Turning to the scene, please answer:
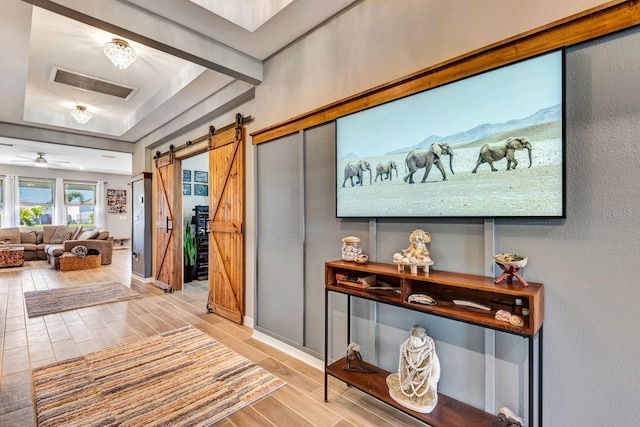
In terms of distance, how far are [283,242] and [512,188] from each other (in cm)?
200

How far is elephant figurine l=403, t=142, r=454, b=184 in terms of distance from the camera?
1.69 metres

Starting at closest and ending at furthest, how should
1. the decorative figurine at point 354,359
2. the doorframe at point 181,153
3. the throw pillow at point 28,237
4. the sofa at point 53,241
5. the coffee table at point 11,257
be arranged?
1. the decorative figurine at point 354,359
2. the doorframe at point 181,153
3. the coffee table at point 11,257
4. the sofa at point 53,241
5. the throw pillow at point 28,237

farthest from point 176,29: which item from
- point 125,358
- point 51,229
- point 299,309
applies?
point 51,229

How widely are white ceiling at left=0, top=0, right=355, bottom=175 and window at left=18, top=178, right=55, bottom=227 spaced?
6.84 metres

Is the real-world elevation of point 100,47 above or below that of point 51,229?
above

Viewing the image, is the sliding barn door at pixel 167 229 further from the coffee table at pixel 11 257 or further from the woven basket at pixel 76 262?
the coffee table at pixel 11 257

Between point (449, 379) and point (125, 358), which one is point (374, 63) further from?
point (125, 358)

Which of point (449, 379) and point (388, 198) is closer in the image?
point (449, 379)

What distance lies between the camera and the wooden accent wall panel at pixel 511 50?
4.09 feet

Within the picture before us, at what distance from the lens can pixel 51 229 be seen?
9219mm

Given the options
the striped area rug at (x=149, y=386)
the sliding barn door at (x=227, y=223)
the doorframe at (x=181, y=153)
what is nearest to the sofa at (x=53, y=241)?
the doorframe at (x=181, y=153)

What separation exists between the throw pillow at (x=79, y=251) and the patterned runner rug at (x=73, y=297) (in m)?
2.49

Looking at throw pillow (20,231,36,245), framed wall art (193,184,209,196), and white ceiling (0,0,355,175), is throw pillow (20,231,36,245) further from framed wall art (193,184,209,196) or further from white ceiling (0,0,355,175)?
framed wall art (193,184,209,196)

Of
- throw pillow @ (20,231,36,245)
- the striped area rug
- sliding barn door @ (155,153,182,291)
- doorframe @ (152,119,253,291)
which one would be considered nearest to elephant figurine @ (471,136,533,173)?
the striped area rug
